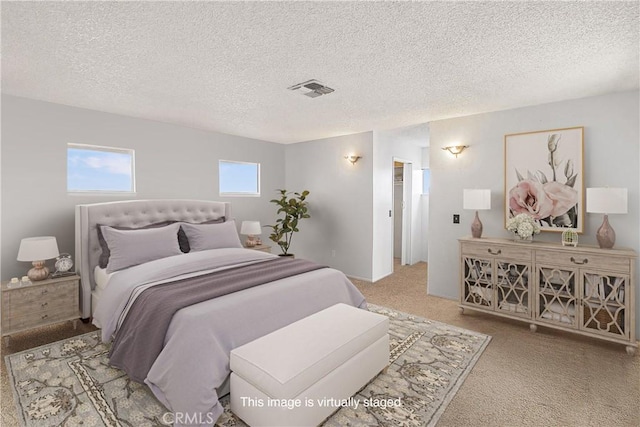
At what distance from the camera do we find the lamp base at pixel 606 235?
115 inches

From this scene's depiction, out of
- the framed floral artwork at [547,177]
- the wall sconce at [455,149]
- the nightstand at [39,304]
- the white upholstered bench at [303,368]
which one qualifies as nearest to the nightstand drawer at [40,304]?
the nightstand at [39,304]

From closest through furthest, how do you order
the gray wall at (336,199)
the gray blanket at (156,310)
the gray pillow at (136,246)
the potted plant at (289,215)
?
the gray blanket at (156,310)
the gray pillow at (136,246)
the gray wall at (336,199)
the potted plant at (289,215)

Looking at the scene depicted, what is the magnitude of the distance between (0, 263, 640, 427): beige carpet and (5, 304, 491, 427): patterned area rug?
10 centimetres

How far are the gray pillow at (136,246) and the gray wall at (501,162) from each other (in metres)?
3.39

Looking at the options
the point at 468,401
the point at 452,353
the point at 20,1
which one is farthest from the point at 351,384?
the point at 20,1

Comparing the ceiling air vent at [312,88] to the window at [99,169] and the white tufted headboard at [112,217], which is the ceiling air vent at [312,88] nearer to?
the white tufted headboard at [112,217]

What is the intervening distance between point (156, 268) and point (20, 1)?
2045 millimetres

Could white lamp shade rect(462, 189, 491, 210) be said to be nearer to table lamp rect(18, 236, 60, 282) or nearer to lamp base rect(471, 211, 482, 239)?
lamp base rect(471, 211, 482, 239)

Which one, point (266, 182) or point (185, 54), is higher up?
point (185, 54)

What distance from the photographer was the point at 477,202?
3604 mm

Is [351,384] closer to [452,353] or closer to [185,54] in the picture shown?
[452,353]

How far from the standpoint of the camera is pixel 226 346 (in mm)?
2021

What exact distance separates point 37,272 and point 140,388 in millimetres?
1828

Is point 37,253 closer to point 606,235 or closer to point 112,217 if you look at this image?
point 112,217
